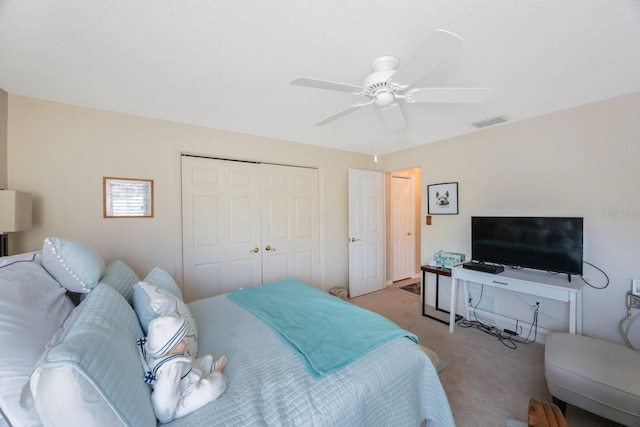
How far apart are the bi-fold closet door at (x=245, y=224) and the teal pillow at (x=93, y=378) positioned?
183cm

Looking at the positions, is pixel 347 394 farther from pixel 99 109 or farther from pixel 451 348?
pixel 99 109

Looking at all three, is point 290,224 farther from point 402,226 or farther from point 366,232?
point 402,226

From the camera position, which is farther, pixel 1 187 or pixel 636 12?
pixel 1 187

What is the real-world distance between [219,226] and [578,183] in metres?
3.74

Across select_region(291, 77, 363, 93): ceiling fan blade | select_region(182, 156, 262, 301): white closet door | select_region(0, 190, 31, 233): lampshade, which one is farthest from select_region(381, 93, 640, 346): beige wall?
select_region(0, 190, 31, 233): lampshade

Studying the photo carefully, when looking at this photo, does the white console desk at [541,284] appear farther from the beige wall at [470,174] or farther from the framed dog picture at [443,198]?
the framed dog picture at [443,198]

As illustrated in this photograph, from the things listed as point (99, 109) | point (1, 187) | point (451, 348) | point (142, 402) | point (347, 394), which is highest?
point (99, 109)

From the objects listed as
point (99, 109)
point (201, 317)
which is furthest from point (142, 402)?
point (99, 109)

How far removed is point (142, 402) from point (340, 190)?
3.34 meters

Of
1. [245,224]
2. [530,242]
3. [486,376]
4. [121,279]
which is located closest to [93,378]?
[121,279]

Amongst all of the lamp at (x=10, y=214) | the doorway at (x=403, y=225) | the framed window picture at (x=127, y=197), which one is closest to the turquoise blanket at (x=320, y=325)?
the framed window picture at (x=127, y=197)

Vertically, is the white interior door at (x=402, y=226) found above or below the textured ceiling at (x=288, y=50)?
below

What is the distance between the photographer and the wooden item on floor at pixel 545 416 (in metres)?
0.65

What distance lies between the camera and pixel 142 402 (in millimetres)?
845
